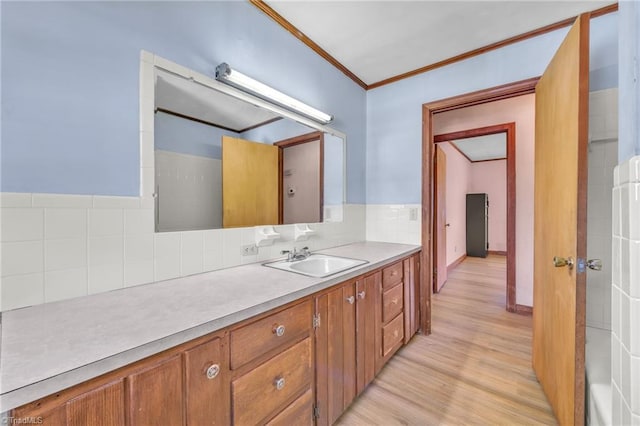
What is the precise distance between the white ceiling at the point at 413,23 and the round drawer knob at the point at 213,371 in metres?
1.96

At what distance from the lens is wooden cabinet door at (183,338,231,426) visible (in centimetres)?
71

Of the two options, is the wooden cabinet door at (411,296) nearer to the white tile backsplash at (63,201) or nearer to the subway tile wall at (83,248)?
the subway tile wall at (83,248)

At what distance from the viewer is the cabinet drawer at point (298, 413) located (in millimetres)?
998

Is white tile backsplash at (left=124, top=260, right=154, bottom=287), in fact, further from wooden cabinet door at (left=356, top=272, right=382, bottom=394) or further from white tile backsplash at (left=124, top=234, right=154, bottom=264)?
wooden cabinet door at (left=356, top=272, right=382, bottom=394)

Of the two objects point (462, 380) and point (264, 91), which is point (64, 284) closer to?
point (264, 91)

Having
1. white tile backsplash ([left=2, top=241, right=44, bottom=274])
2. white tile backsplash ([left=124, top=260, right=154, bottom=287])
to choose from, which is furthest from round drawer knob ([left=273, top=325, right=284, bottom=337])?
white tile backsplash ([left=2, top=241, right=44, bottom=274])

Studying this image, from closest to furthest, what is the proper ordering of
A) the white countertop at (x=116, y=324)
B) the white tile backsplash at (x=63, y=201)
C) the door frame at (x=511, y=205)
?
1. the white countertop at (x=116, y=324)
2. the white tile backsplash at (x=63, y=201)
3. the door frame at (x=511, y=205)

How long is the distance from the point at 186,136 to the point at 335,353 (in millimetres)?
1330

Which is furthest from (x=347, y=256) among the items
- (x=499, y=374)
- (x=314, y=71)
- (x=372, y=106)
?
(x=372, y=106)

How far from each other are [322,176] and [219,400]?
1641mm

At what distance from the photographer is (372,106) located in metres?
2.64

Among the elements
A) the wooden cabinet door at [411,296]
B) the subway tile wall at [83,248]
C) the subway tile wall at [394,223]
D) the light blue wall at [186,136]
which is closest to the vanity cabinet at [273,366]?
the subway tile wall at [83,248]

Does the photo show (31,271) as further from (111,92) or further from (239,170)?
(239,170)

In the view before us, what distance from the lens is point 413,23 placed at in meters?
1.79
